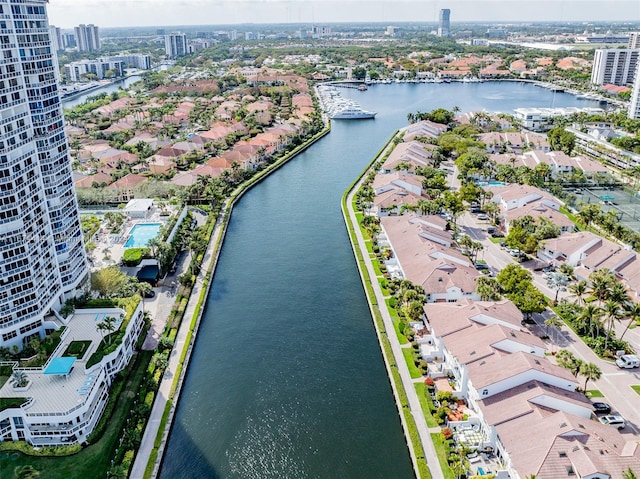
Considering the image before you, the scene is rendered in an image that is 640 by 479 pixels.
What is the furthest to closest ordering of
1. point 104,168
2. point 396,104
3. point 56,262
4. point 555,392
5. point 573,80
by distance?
point 573,80
point 396,104
point 104,168
point 56,262
point 555,392

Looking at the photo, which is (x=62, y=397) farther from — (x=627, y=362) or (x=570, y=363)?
(x=627, y=362)

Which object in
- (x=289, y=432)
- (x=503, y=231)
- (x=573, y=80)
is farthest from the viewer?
(x=573, y=80)

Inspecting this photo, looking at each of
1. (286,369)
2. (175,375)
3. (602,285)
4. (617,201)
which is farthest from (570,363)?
(617,201)

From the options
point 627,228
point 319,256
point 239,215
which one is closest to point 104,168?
point 239,215

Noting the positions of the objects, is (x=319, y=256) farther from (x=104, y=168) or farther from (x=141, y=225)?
A: (x=104, y=168)

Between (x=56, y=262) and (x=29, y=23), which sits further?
(x=56, y=262)

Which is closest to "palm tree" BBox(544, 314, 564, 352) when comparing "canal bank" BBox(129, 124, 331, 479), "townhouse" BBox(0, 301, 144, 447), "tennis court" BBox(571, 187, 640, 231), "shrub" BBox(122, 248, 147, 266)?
"tennis court" BBox(571, 187, 640, 231)
